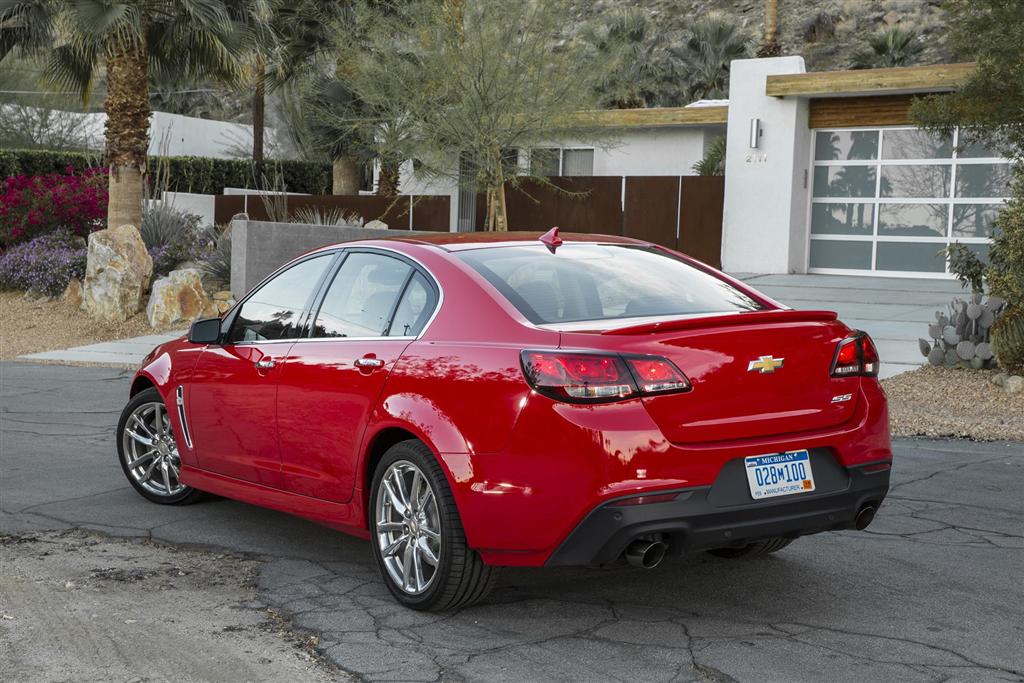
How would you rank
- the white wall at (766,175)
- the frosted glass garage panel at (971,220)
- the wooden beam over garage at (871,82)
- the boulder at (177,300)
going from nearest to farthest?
the boulder at (177,300) < the wooden beam over garage at (871,82) < the frosted glass garage panel at (971,220) < the white wall at (766,175)

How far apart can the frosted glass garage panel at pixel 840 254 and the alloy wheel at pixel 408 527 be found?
20086 millimetres

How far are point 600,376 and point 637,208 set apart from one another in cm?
2127

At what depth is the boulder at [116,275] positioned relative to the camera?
18609 millimetres

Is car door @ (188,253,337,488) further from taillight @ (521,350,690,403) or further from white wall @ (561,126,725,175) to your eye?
white wall @ (561,126,725,175)

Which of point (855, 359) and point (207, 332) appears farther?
point (207, 332)

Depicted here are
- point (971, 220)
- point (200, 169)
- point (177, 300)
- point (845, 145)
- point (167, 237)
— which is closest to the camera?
point (177, 300)

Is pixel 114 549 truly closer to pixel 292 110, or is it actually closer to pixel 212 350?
pixel 212 350

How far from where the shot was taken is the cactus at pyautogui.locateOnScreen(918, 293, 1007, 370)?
1222 centimetres

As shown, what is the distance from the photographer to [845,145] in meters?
24.1

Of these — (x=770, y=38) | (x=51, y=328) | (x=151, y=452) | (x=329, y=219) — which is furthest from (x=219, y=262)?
(x=770, y=38)

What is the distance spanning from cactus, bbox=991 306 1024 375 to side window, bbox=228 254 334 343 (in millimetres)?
7566

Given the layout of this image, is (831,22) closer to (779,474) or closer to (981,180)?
(981,180)

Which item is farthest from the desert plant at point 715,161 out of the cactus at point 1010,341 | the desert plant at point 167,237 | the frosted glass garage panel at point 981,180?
the cactus at point 1010,341

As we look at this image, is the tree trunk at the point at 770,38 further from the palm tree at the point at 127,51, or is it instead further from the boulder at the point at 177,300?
the boulder at the point at 177,300
